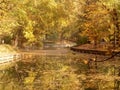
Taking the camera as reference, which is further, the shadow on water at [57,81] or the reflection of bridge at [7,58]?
the reflection of bridge at [7,58]

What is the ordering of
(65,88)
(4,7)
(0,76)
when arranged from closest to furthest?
(65,88) < (0,76) < (4,7)

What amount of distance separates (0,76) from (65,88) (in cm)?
787

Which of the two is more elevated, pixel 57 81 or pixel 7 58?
pixel 7 58

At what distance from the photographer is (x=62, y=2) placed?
7081cm

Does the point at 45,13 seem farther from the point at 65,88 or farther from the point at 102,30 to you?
the point at 65,88

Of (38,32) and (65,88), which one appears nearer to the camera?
(65,88)

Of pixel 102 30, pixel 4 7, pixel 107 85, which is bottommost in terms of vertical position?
pixel 107 85

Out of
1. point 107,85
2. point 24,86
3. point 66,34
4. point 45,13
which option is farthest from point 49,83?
point 66,34

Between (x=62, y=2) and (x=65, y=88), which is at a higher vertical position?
(x=62, y=2)

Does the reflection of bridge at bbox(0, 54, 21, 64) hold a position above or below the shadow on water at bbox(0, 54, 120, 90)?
above

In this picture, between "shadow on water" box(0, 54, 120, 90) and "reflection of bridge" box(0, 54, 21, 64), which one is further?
"reflection of bridge" box(0, 54, 21, 64)

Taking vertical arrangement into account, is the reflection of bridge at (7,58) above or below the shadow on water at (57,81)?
above

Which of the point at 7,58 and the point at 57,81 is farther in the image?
the point at 7,58

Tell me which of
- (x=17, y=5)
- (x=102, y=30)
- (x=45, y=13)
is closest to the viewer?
(x=17, y=5)
